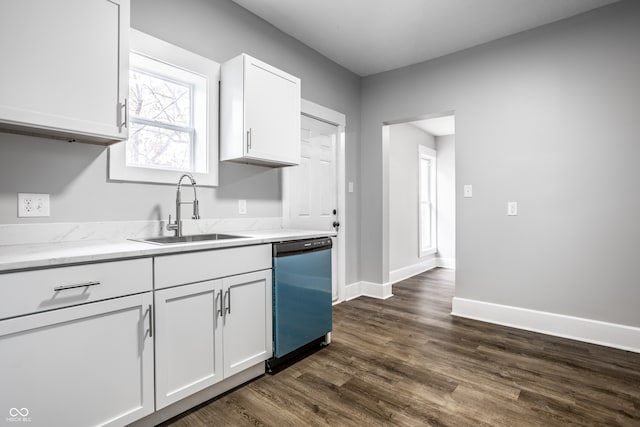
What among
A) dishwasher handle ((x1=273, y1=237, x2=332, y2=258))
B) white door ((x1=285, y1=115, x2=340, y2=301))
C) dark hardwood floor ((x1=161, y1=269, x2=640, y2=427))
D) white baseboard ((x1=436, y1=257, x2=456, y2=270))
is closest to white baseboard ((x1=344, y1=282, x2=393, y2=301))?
white door ((x1=285, y1=115, x2=340, y2=301))

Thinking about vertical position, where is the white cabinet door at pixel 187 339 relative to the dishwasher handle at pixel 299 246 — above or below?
below

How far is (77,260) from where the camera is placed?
1.30 meters

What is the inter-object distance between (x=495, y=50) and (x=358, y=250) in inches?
102

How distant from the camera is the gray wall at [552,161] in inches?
103

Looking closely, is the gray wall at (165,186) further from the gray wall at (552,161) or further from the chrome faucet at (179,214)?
the gray wall at (552,161)

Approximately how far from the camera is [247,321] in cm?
199

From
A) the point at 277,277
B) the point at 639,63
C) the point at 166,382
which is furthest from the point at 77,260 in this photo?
the point at 639,63

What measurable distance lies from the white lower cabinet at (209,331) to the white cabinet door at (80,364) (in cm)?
7

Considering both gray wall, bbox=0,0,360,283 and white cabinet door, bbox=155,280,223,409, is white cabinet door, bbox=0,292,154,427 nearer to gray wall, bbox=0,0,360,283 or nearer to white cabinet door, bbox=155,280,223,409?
white cabinet door, bbox=155,280,223,409

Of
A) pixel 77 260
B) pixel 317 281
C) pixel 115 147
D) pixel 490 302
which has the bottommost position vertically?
pixel 490 302

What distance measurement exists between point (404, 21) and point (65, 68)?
2.60 metres

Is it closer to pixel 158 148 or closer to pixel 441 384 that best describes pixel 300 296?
pixel 441 384

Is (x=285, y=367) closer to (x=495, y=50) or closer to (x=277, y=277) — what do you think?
(x=277, y=277)

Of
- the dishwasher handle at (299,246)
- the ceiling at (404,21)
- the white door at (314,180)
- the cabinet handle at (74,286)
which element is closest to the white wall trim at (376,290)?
the white door at (314,180)
